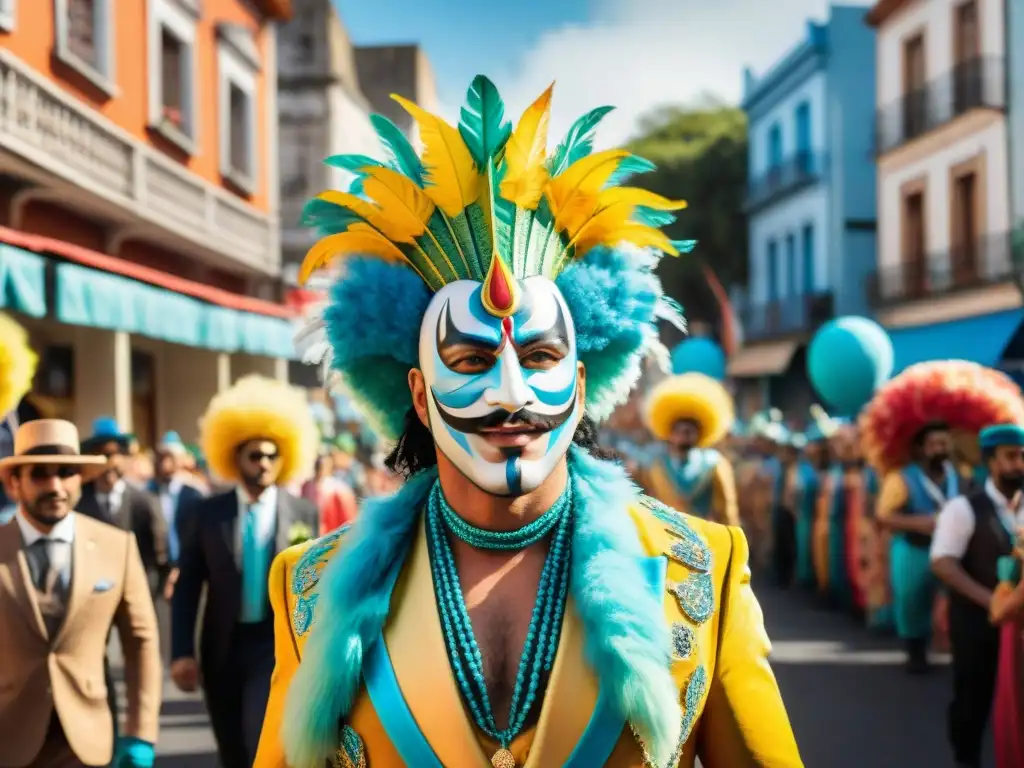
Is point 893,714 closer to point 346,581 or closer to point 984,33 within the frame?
point 346,581

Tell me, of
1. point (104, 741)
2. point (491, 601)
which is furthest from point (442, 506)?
point (104, 741)

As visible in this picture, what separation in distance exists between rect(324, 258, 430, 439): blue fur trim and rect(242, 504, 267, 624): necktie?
294 centimetres

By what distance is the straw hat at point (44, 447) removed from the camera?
4758 millimetres

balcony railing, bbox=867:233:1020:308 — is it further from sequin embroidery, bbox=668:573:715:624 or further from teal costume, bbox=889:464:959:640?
sequin embroidery, bbox=668:573:715:624

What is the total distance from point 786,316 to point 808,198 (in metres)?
3.07

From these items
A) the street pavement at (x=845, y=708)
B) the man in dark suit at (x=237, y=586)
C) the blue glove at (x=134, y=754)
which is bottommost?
the street pavement at (x=845, y=708)

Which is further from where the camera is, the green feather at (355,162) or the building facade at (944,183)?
the building facade at (944,183)

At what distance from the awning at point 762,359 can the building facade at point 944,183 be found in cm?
489

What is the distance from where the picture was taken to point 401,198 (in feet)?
9.07

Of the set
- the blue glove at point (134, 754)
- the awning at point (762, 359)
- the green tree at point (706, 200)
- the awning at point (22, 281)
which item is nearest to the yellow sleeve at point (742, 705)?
the blue glove at point (134, 754)

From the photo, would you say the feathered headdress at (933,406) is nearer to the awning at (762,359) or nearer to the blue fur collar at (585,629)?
the blue fur collar at (585,629)

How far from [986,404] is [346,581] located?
235 inches

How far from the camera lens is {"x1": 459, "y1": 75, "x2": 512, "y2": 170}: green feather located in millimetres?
2732

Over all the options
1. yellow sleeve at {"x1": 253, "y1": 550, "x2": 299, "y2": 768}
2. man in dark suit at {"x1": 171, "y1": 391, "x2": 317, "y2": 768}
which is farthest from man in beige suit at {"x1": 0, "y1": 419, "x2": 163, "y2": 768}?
yellow sleeve at {"x1": 253, "y1": 550, "x2": 299, "y2": 768}
